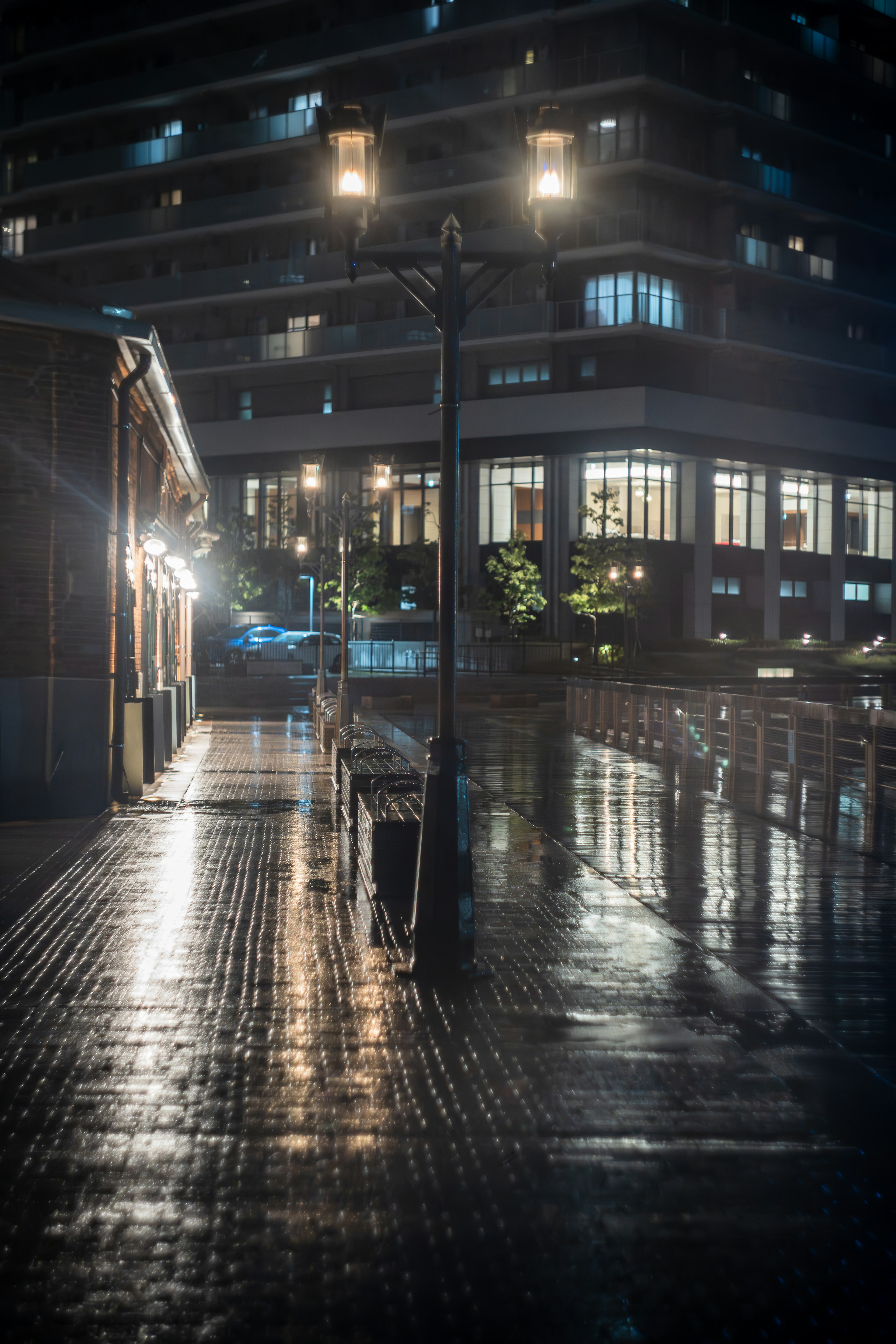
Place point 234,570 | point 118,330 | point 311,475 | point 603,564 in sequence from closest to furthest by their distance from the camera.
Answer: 1. point 118,330
2. point 311,475
3. point 603,564
4. point 234,570

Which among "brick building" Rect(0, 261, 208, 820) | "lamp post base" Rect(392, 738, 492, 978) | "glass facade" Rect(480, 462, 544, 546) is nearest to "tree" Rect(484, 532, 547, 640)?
"glass facade" Rect(480, 462, 544, 546)

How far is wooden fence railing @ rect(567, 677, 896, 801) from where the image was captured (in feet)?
46.6

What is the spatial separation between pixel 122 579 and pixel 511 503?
43980 mm

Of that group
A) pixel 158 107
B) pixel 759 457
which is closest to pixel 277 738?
pixel 759 457

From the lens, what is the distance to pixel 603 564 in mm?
52094

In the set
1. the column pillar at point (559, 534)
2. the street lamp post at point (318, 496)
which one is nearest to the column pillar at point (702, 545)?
the column pillar at point (559, 534)

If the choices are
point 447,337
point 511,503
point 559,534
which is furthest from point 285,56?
point 447,337

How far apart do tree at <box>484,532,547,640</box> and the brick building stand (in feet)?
133

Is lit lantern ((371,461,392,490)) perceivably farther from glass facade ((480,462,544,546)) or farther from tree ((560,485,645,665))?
glass facade ((480,462,544,546))

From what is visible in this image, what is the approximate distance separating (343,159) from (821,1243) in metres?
6.63

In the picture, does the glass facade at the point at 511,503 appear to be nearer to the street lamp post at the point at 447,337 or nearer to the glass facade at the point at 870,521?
the glass facade at the point at 870,521

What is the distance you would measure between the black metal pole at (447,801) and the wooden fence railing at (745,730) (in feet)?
20.9

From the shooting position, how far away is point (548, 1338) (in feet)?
10.8

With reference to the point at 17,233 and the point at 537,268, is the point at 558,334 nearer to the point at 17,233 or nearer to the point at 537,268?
the point at 537,268
